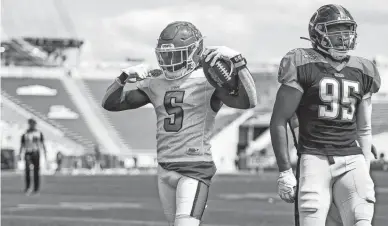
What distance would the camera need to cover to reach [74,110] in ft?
203

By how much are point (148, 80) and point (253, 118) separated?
55.3m

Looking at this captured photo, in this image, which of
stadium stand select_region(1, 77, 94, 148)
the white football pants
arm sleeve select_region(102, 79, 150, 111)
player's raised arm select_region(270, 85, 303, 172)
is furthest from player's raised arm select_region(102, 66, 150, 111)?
stadium stand select_region(1, 77, 94, 148)

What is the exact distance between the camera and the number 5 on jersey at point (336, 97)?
5906mm

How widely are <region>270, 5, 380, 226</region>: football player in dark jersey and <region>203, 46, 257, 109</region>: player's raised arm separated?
8.6 inches

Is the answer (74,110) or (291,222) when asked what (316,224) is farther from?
(74,110)

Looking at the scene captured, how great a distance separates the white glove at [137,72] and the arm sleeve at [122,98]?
128mm

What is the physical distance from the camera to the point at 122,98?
264 inches

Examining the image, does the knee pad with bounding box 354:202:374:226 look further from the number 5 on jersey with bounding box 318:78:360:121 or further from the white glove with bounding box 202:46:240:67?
the white glove with bounding box 202:46:240:67

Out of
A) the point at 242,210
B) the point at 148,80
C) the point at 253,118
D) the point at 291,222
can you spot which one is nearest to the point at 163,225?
the point at 291,222

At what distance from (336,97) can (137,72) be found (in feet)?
4.50

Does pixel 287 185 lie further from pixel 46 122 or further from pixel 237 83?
pixel 46 122

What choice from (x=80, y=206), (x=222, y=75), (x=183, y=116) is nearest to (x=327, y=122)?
(x=222, y=75)

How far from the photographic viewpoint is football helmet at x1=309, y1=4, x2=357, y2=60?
5.99m

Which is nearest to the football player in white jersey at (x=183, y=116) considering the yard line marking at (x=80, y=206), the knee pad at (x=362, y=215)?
the knee pad at (x=362, y=215)
